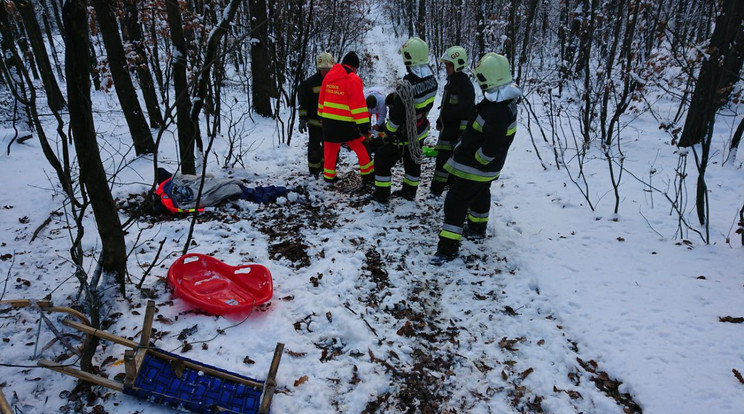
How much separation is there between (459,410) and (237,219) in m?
3.47

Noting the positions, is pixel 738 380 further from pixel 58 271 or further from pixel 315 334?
pixel 58 271

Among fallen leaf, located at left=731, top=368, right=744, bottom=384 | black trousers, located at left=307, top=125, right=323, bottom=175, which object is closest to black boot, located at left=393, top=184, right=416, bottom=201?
black trousers, located at left=307, top=125, right=323, bottom=175

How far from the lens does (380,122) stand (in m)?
6.18

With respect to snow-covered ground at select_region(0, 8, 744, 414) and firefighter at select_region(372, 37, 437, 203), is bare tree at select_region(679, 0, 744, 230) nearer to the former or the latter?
snow-covered ground at select_region(0, 8, 744, 414)

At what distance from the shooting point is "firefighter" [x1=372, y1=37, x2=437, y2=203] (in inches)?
198

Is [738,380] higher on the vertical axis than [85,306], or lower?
lower

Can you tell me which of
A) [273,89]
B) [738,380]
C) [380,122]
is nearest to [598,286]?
[738,380]

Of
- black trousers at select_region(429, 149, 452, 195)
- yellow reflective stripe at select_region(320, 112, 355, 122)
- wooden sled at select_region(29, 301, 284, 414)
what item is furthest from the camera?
black trousers at select_region(429, 149, 452, 195)

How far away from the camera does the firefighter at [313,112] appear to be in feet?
20.0

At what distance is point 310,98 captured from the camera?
20.4ft

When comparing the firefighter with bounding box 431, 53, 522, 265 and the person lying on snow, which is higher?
the firefighter with bounding box 431, 53, 522, 265

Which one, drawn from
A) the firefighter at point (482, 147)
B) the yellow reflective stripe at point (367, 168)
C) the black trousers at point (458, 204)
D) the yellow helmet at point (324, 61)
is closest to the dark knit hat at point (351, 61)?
the yellow helmet at point (324, 61)

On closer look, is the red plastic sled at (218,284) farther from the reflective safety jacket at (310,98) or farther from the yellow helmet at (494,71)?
the reflective safety jacket at (310,98)

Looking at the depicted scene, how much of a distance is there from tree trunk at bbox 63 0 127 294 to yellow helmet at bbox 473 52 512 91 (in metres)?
3.24
